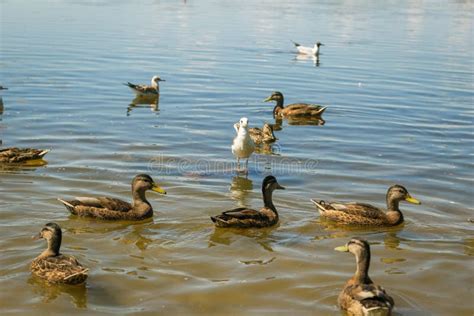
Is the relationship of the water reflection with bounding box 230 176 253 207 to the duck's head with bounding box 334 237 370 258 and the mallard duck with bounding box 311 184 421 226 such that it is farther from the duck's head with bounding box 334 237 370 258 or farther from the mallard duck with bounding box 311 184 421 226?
the duck's head with bounding box 334 237 370 258

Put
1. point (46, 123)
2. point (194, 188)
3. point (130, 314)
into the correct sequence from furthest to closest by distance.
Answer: point (46, 123) → point (194, 188) → point (130, 314)

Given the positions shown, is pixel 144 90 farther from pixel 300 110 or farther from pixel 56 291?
pixel 56 291

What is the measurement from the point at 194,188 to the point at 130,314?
5.50 metres

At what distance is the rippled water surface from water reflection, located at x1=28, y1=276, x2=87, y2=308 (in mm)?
Answer: 25

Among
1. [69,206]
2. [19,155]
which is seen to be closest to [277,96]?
[19,155]

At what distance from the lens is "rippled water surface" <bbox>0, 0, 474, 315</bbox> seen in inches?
378

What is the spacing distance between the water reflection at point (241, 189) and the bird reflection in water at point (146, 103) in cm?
809

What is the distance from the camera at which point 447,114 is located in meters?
22.5

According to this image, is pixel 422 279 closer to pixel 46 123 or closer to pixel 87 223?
pixel 87 223

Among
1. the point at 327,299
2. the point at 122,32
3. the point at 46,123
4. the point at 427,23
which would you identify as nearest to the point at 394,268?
the point at 327,299

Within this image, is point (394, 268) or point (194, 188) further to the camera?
point (194, 188)

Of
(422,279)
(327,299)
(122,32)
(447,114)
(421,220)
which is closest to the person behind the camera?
(327,299)

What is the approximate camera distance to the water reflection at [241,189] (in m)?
13.7

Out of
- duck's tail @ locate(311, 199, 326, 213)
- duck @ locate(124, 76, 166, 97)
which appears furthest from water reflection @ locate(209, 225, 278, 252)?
duck @ locate(124, 76, 166, 97)
